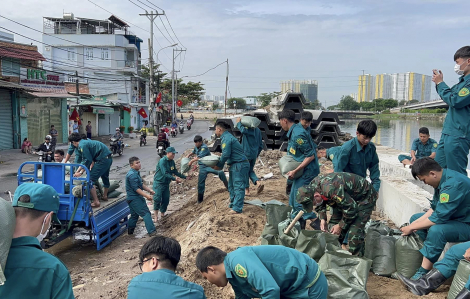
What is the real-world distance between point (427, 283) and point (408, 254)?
446 millimetres

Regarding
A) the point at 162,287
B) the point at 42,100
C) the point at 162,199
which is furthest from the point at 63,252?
the point at 42,100

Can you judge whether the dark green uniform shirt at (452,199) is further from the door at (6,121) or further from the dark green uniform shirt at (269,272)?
the door at (6,121)

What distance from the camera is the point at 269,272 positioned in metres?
2.54

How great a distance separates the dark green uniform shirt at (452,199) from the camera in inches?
133

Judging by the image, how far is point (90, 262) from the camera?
591cm

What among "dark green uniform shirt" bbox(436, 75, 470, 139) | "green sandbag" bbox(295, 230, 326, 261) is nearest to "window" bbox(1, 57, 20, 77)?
"green sandbag" bbox(295, 230, 326, 261)

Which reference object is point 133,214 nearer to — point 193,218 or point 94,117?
point 193,218

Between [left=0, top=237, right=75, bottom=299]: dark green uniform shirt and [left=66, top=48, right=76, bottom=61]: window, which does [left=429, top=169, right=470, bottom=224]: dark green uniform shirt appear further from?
[left=66, top=48, right=76, bottom=61]: window

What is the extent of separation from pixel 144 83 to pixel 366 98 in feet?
Answer: 137

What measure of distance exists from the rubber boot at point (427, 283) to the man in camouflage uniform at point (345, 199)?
27.2 inches

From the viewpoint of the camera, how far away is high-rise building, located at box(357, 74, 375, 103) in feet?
223

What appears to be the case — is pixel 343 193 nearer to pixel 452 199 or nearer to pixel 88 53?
pixel 452 199

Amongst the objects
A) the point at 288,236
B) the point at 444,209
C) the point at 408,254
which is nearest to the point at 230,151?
the point at 288,236

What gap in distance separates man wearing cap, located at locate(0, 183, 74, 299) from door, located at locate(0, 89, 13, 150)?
1902 cm
